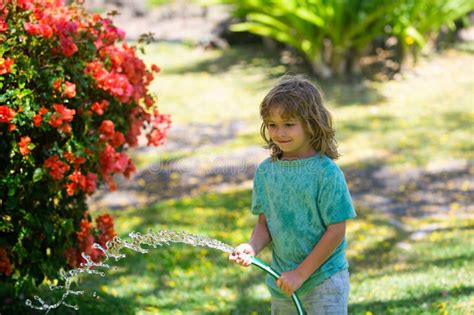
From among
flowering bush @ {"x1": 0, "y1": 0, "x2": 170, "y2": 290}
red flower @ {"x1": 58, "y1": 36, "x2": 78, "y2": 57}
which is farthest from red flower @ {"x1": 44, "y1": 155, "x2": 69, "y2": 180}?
red flower @ {"x1": 58, "y1": 36, "x2": 78, "y2": 57}

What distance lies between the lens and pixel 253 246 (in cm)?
306

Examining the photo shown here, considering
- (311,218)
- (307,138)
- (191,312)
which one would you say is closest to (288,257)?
(311,218)

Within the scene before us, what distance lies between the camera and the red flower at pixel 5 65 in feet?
11.6

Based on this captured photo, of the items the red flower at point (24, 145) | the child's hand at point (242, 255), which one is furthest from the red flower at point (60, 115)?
the child's hand at point (242, 255)

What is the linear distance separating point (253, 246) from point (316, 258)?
30 cm

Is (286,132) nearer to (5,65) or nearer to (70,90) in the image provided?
(70,90)

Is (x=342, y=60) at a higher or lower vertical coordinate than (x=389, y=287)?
higher

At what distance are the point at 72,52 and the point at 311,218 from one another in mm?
1708

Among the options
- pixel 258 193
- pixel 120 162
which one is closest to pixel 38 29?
pixel 120 162

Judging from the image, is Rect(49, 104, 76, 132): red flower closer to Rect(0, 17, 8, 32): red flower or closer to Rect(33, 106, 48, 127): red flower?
Rect(33, 106, 48, 127): red flower

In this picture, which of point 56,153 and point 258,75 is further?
point 258,75

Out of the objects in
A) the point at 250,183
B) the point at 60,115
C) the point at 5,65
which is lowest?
the point at 250,183

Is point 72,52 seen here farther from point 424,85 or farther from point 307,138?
point 424,85

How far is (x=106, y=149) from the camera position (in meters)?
4.10
